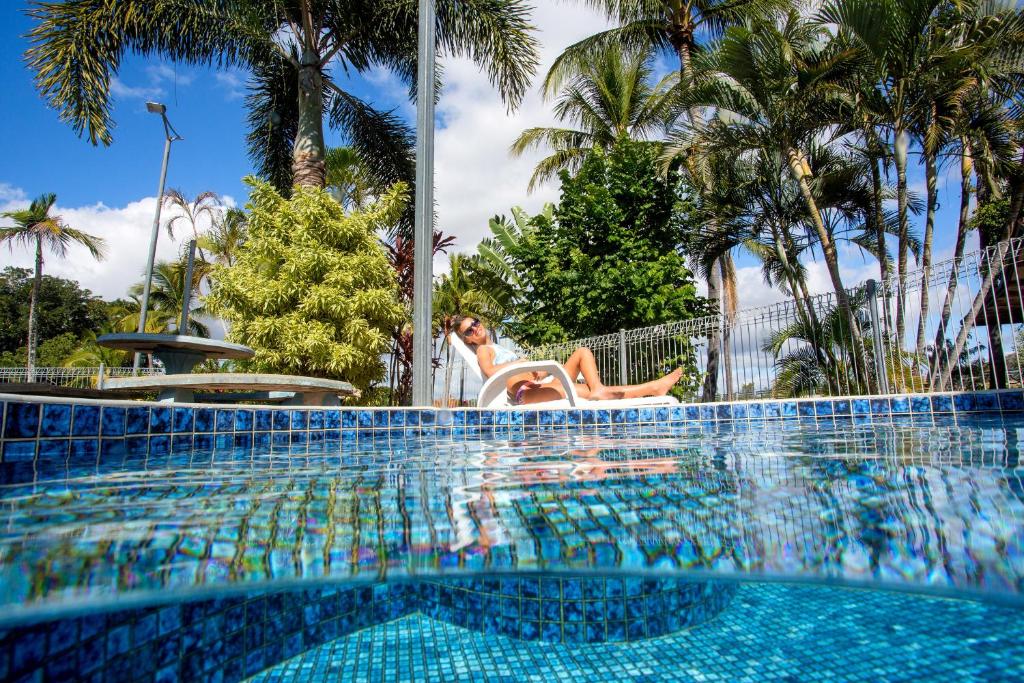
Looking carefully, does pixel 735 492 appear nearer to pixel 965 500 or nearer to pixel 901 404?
pixel 965 500

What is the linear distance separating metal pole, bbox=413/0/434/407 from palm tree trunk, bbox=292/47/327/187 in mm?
6285

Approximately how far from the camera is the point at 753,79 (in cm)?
984

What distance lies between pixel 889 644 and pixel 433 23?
617cm

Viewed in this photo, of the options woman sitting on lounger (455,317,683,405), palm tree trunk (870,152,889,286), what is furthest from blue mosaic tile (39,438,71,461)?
palm tree trunk (870,152,889,286)

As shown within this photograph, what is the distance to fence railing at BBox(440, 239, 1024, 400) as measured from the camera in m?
6.95

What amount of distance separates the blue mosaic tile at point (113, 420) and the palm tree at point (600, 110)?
45.9 ft

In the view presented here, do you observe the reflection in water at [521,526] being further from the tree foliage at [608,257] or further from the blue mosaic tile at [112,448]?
the tree foliage at [608,257]

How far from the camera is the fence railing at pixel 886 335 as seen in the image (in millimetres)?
6949

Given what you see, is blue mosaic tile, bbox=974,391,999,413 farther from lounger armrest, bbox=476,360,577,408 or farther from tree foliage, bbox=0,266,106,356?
tree foliage, bbox=0,266,106,356

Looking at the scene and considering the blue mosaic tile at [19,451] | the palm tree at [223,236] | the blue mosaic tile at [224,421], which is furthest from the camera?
the palm tree at [223,236]

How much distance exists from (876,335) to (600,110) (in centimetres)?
1221

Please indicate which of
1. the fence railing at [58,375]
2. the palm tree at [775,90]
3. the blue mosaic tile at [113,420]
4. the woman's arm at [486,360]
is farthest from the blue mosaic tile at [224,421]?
the fence railing at [58,375]

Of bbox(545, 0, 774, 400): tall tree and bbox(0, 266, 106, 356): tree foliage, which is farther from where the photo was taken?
bbox(0, 266, 106, 356): tree foliage

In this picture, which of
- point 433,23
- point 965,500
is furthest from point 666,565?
point 433,23
